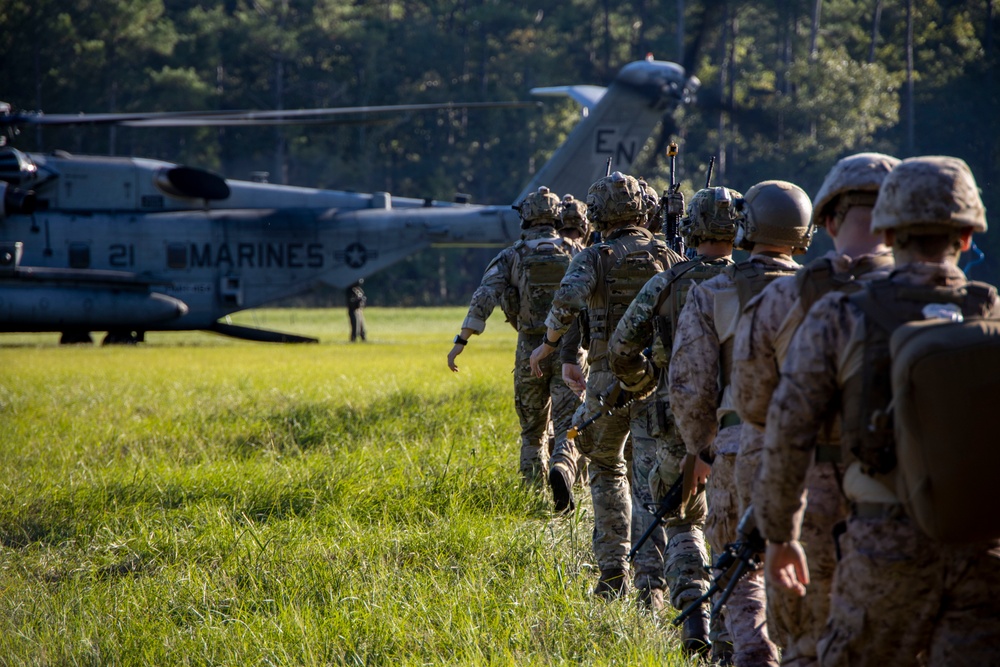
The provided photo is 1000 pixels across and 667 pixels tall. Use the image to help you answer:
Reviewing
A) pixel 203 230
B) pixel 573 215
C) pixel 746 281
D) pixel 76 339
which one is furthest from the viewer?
pixel 76 339

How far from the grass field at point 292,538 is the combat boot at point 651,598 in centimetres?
28

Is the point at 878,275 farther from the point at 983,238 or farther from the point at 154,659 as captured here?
the point at 983,238

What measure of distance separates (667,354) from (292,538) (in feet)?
7.44

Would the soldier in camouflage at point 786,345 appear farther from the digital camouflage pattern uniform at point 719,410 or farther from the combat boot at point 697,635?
the combat boot at point 697,635

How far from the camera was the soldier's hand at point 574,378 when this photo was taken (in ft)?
19.2

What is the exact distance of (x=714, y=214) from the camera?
4.44 metres

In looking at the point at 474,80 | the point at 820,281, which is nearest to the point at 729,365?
the point at 820,281

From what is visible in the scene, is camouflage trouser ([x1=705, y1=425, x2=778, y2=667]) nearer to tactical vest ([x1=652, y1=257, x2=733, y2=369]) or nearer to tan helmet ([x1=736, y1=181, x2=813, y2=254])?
tan helmet ([x1=736, y1=181, x2=813, y2=254])

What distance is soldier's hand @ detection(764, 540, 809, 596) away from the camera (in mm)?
2699

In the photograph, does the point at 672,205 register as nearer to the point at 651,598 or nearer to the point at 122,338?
the point at 651,598

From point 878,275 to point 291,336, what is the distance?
19883 mm

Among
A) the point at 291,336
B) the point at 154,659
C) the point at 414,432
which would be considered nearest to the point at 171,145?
the point at 291,336

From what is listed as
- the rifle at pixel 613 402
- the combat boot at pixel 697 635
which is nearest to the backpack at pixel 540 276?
the rifle at pixel 613 402

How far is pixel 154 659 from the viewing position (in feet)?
13.1
